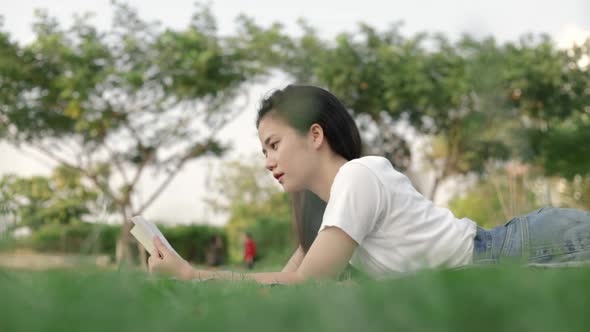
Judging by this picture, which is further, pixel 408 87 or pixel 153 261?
pixel 408 87

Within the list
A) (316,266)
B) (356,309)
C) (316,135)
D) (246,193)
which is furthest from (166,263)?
(246,193)

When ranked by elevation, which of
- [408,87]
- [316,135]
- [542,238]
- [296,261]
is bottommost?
[296,261]

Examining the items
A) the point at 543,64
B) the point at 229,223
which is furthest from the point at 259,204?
the point at 543,64

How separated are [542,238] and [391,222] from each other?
56 centimetres

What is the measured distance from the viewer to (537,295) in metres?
0.78

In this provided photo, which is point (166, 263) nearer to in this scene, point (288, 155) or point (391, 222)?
point (288, 155)

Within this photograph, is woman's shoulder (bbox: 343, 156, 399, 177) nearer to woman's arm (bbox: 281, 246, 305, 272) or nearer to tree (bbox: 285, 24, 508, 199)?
woman's arm (bbox: 281, 246, 305, 272)

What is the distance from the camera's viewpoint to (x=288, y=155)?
2.63 metres

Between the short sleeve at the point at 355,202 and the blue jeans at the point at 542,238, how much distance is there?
415 mm

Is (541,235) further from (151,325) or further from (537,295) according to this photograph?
(151,325)

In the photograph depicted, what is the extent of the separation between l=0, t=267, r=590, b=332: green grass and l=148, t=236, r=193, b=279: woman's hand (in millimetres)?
1354

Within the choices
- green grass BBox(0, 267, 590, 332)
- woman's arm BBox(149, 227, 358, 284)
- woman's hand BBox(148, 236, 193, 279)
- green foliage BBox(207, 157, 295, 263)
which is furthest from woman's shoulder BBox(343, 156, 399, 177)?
green foliage BBox(207, 157, 295, 263)

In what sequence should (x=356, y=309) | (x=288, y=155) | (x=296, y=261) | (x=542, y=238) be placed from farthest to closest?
(x=296, y=261) → (x=288, y=155) → (x=542, y=238) → (x=356, y=309)

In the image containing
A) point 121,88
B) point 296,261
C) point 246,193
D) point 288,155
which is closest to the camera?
point 288,155
